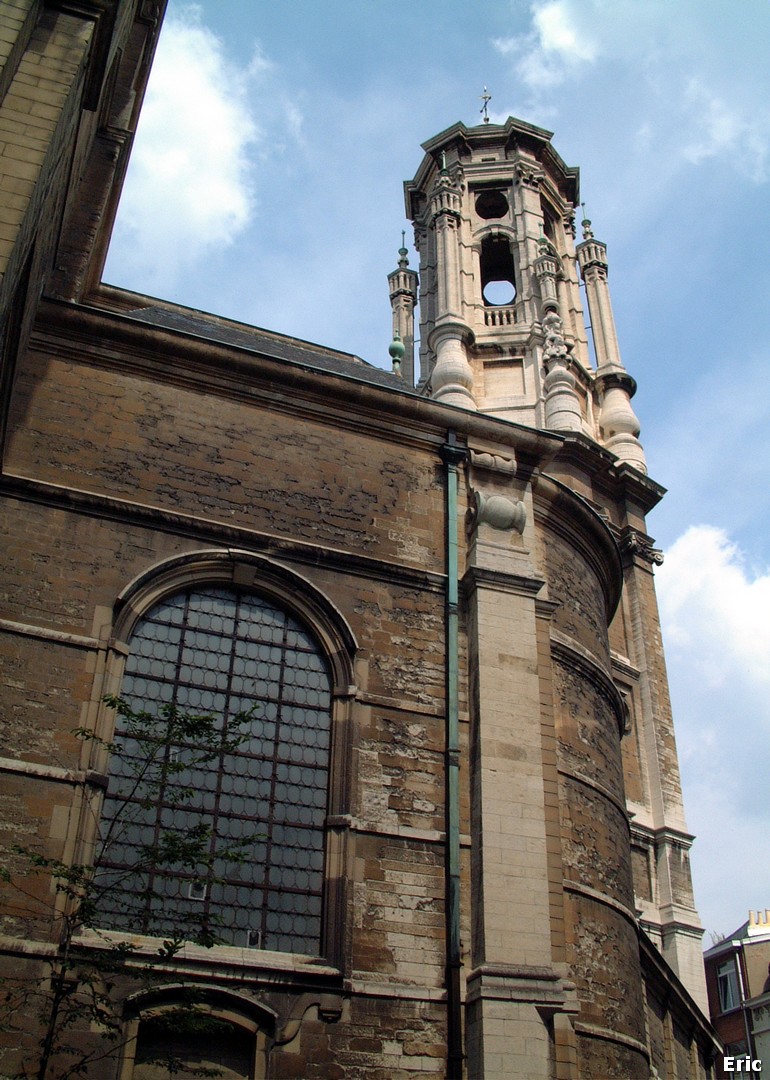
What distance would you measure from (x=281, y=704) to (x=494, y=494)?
3.82m

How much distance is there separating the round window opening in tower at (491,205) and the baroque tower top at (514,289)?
0.13 feet

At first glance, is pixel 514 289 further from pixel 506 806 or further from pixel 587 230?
pixel 506 806

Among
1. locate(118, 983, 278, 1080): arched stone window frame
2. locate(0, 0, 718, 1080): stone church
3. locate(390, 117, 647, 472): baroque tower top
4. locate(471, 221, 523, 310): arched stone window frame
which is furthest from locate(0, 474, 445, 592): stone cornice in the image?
locate(471, 221, 523, 310): arched stone window frame

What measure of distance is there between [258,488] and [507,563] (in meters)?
2.81

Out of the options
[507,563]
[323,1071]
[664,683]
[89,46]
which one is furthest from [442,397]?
[323,1071]

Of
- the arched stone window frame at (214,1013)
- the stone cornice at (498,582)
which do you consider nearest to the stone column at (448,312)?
the stone cornice at (498,582)

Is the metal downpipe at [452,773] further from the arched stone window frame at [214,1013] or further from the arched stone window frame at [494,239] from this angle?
the arched stone window frame at [494,239]

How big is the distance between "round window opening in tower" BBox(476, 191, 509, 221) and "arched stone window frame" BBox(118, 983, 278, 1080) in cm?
3214

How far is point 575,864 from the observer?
41.3ft

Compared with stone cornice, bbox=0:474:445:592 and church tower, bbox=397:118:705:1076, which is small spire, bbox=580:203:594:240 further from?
stone cornice, bbox=0:474:445:592

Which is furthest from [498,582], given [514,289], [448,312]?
[514,289]

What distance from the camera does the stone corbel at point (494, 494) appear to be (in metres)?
13.5

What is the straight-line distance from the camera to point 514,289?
36531 millimetres

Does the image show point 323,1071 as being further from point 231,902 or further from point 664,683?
point 664,683
